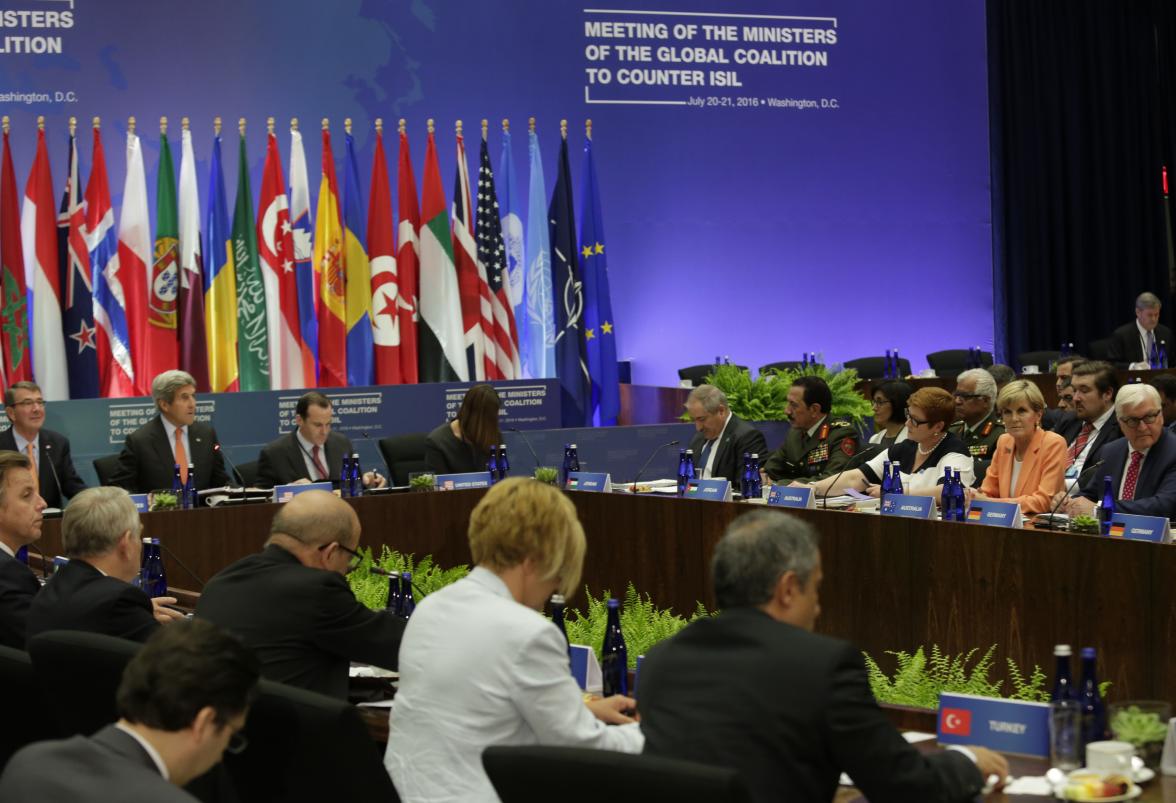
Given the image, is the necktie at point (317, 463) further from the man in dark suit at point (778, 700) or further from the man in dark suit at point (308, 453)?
the man in dark suit at point (778, 700)

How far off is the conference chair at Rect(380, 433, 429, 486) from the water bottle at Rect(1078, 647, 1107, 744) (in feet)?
15.9

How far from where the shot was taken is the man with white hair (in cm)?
486

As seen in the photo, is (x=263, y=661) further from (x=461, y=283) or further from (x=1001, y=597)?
(x=461, y=283)

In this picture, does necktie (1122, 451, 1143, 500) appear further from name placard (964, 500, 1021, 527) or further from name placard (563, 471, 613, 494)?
name placard (563, 471, 613, 494)

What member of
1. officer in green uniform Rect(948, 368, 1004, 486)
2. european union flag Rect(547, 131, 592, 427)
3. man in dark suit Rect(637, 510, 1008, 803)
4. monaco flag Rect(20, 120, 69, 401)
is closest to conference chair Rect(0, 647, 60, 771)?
man in dark suit Rect(637, 510, 1008, 803)

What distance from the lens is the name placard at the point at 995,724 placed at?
2.51 meters

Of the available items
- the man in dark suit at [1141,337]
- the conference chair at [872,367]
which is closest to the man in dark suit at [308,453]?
the conference chair at [872,367]

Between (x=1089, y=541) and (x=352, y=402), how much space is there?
5.42 m

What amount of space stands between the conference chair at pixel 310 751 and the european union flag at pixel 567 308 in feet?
25.0

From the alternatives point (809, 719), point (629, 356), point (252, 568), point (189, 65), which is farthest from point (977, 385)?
point (189, 65)

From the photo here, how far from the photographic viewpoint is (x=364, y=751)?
232 cm

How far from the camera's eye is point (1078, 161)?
40.9 feet

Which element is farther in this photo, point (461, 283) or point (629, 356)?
point (629, 356)

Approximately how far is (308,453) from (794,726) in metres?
4.91
